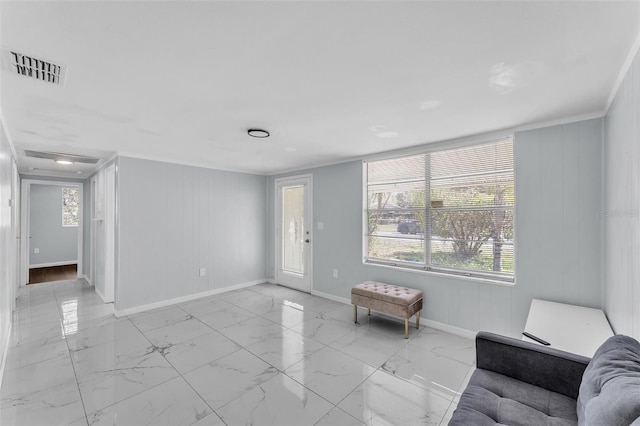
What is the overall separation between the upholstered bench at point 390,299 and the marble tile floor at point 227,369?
27 centimetres

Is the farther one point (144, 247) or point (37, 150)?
point (144, 247)

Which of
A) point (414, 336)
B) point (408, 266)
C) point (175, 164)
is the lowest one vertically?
point (414, 336)

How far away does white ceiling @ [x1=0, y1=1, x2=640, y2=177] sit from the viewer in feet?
4.09

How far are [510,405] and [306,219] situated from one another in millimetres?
3906

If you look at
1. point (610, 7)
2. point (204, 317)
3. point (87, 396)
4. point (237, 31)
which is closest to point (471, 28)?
point (610, 7)

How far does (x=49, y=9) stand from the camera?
3.97 ft

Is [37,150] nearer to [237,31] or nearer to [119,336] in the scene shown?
[119,336]

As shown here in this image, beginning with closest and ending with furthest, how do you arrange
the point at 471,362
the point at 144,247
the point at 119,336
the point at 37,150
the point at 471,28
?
the point at 471,28 → the point at 471,362 → the point at 119,336 → the point at 37,150 → the point at 144,247

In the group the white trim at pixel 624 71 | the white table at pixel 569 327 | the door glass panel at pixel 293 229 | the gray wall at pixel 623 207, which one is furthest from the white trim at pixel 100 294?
the white trim at pixel 624 71

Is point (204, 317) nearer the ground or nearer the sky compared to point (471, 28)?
nearer the ground

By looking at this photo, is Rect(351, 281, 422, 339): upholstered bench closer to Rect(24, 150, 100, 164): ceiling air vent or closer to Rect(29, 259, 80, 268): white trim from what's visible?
Rect(24, 150, 100, 164): ceiling air vent

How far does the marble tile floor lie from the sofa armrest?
563mm

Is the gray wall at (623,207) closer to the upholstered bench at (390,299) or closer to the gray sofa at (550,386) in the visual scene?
the gray sofa at (550,386)

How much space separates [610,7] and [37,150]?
18.4 ft
